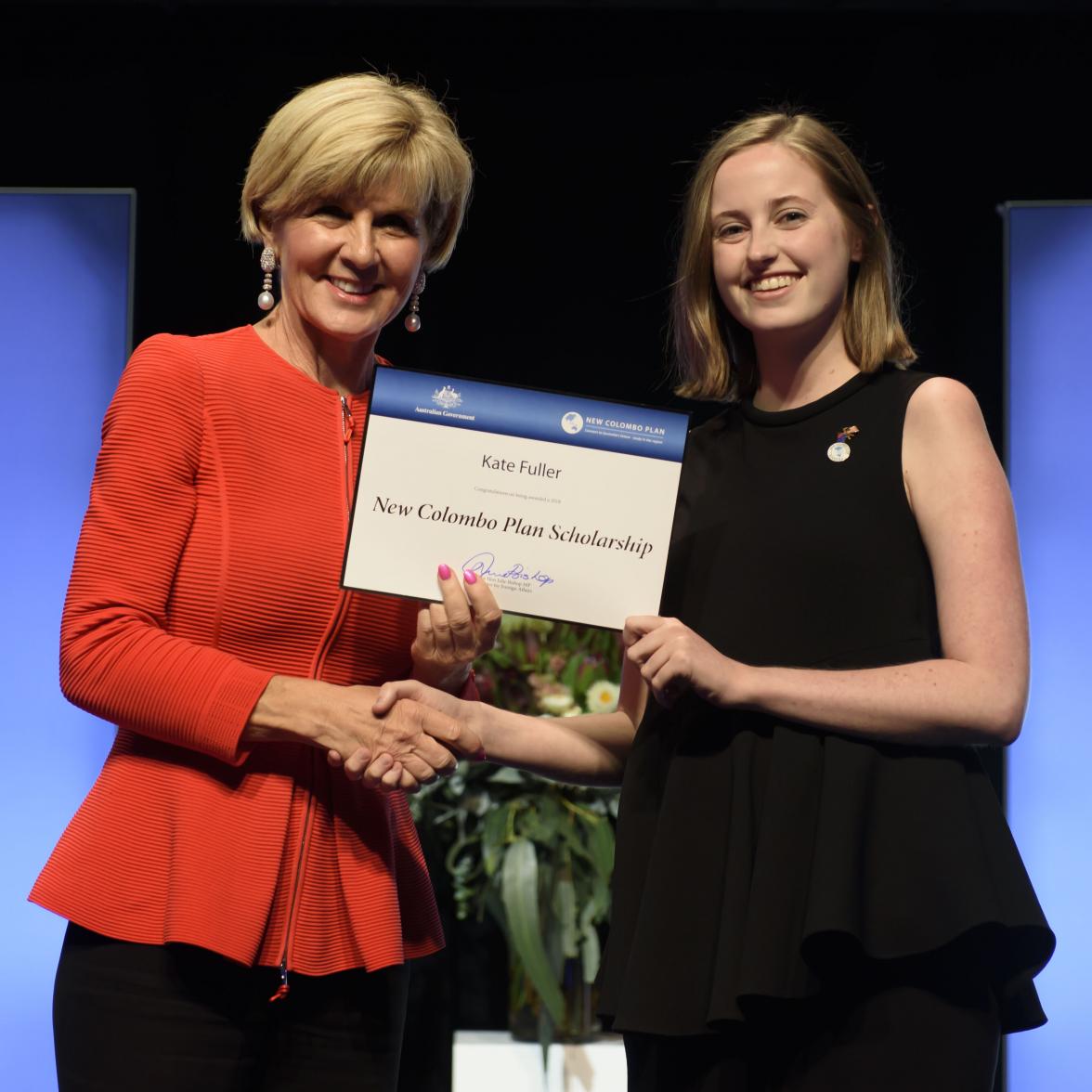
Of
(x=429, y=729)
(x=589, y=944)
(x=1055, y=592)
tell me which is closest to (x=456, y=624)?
(x=429, y=729)

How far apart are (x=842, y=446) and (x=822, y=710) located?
1.03 feet

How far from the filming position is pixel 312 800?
1.63 meters

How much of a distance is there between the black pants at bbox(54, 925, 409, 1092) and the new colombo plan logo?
0.66 m

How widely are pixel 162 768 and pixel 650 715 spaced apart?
57cm

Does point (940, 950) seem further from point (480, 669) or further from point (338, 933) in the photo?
point (480, 669)

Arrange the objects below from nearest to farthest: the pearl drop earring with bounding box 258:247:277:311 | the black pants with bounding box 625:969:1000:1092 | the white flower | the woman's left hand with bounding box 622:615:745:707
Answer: the black pants with bounding box 625:969:1000:1092 → the woman's left hand with bounding box 622:615:745:707 → the pearl drop earring with bounding box 258:247:277:311 → the white flower

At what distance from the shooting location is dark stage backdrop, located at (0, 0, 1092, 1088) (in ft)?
11.6

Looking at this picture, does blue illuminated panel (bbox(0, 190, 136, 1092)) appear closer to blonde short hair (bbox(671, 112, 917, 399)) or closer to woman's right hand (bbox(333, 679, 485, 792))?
woman's right hand (bbox(333, 679, 485, 792))

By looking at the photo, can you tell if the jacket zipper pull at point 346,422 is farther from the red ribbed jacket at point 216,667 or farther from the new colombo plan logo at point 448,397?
the new colombo plan logo at point 448,397

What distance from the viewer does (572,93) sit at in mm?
3711

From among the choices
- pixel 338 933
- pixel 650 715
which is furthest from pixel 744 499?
pixel 338 933

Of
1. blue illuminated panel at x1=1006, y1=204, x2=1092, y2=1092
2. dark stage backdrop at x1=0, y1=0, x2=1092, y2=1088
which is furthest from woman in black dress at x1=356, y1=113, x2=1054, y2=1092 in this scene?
dark stage backdrop at x1=0, y1=0, x2=1092, y2=1088

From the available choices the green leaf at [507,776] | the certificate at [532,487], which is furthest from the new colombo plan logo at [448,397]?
the green leaf at [507,776]

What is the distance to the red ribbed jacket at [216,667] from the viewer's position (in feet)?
5.05
